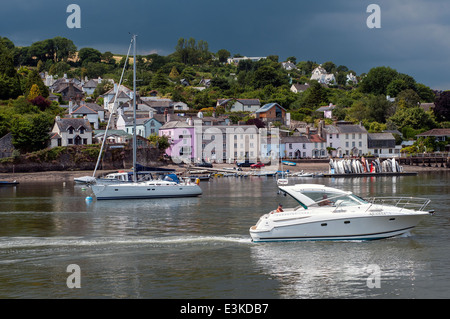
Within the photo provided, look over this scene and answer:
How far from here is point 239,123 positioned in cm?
11619

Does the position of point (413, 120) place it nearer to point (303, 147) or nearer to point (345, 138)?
point (345, 138)

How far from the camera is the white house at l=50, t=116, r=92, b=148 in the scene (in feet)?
318

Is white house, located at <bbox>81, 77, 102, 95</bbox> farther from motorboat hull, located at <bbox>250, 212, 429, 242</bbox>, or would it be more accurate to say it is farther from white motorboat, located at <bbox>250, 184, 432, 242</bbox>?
motorboat hull, located at <bbox>250, 212, 429, 242</bbox>

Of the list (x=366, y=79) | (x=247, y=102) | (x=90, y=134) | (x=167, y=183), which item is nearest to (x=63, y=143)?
(x=90, y=134)

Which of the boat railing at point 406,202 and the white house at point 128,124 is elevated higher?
the white house at point 128,124

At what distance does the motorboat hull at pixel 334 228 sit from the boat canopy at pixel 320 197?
1.05 metres

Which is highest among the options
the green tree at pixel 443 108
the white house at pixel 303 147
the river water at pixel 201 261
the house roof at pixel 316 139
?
the green tree at pixel 443 108

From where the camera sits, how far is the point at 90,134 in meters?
99.7

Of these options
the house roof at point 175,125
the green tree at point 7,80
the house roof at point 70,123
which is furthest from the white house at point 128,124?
the green tree at point 7,80

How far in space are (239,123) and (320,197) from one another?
87244 mm

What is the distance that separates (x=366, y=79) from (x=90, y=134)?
11280 centimetres

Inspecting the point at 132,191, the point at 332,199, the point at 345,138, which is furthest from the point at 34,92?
the point at 332,199

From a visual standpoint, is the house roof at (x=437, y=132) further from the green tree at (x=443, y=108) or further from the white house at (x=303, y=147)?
the white house at (x=303, y=147)

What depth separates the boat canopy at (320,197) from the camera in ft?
95.0
